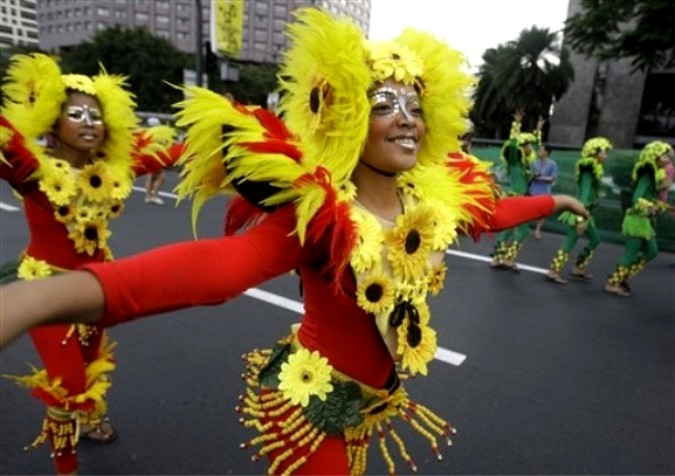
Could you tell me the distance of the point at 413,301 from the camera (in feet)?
4.79

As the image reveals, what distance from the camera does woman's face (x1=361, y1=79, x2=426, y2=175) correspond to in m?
1.41

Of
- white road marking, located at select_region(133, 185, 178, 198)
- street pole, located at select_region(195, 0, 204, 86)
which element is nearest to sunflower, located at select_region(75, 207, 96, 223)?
white road marking, located at select_region(133, 185, 178, 198)

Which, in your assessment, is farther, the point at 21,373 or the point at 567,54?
the point at 567,54

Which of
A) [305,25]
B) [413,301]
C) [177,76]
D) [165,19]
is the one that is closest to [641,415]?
[413,301]

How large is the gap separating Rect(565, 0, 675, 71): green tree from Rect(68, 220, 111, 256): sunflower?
44.3 feet

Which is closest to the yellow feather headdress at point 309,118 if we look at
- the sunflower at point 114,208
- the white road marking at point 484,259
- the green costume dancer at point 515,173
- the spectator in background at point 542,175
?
the sunflower at point 114,208

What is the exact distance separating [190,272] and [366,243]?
1.73 feet

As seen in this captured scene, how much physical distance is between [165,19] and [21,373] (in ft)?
276

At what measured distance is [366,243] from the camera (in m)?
1.35

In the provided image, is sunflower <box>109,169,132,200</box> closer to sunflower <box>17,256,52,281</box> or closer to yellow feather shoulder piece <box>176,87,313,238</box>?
sunflower <box>17,256,52,281</box>

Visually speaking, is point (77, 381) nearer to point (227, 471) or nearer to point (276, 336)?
point (227, 471)

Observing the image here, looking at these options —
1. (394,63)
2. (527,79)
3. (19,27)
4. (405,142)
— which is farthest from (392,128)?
(19,27)

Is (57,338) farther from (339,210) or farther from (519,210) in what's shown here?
(519,210)

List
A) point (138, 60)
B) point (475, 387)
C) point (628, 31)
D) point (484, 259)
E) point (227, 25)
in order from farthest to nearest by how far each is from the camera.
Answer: point (138, 60) → point (628, 31) → point (227, 25) → point (484, 259) → point (475, 387)
